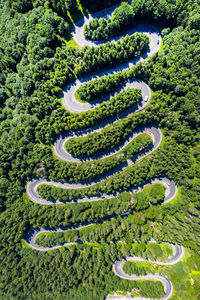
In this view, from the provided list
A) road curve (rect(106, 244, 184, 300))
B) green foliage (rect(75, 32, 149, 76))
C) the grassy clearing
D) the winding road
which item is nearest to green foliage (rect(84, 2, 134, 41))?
the winding road

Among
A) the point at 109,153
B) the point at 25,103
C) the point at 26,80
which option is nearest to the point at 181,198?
the point at 109,153

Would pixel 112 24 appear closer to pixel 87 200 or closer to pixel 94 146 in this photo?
pixel 94 146

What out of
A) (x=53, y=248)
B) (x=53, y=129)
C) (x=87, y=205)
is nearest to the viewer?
(x=53, y=129)

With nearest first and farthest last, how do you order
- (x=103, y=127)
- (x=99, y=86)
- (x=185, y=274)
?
(x=99, y=86)
(x=185, y=274)
(x=103, y=127)

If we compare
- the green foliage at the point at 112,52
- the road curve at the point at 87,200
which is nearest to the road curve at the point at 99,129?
the green foliage at the point at 112,52

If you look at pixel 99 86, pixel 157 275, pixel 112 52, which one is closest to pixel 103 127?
pixel 99 86

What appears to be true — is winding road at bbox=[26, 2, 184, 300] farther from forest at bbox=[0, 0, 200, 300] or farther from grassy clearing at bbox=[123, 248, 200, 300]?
forest at bbox=[0, 0, 200, 300]

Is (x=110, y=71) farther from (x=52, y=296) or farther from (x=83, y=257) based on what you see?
(x=52, y=296)

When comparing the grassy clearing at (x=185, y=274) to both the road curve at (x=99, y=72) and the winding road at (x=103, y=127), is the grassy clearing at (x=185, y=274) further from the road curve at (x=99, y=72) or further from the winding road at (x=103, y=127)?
the road curve at (x=99, y=72)
